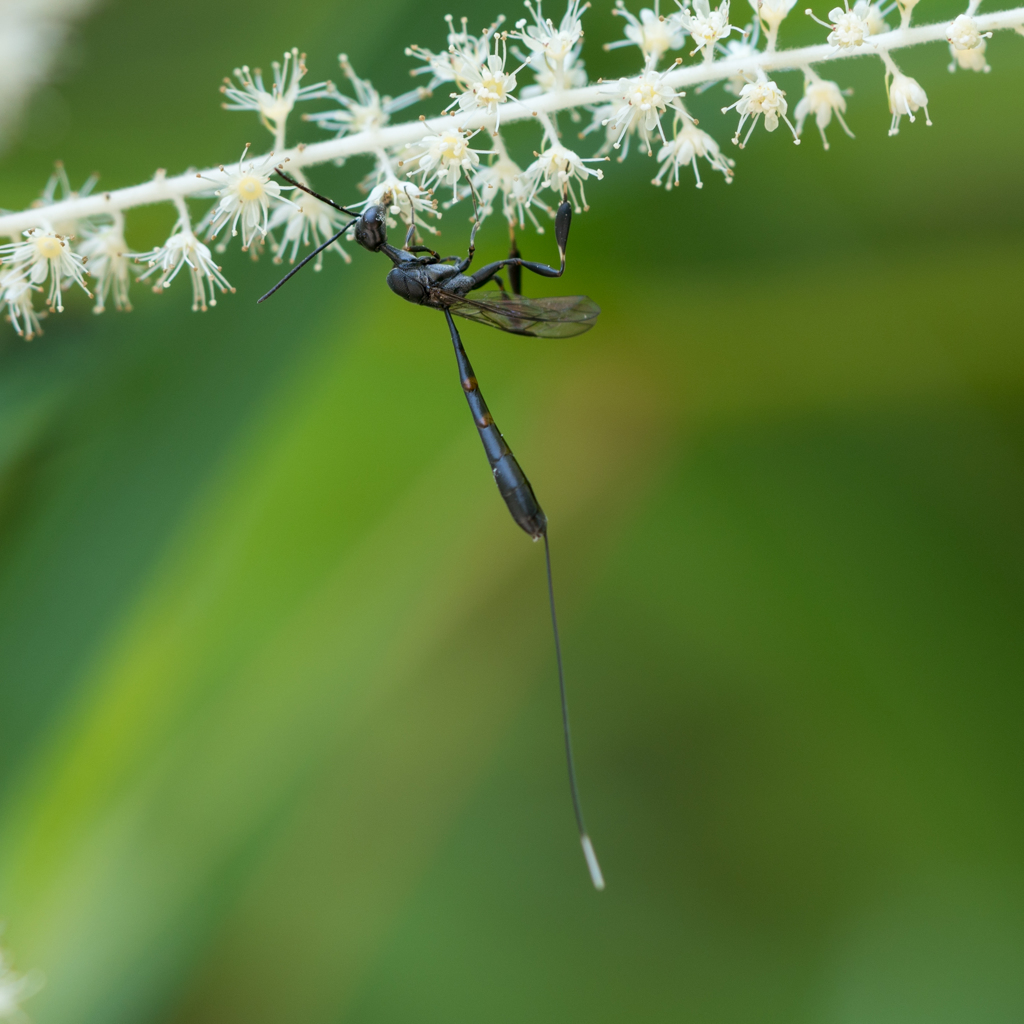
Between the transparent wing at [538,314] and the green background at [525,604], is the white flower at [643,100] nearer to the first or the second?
the transparent wing at [538,314]

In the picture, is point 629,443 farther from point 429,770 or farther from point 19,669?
point 19,669

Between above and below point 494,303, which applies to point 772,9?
above

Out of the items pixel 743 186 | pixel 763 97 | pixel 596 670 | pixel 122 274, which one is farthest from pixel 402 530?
pixel 763 97

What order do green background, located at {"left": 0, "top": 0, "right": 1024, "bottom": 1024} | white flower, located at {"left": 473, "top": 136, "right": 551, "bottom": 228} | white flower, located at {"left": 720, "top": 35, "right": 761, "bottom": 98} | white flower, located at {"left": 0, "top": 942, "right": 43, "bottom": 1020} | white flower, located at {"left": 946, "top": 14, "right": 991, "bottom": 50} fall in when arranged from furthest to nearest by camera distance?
1. green background, located at {"left": 0, "top": 0, "right": 1024, "bottom": 1024}
2. white flower, located at {"left": 0, "top": 942, "right": 43, "bottom": 1020}
3. white flower, located at {"left": 473, "top": 136, "right": 551, "bottom": 228}
4. white flower, located at {"left": 720, "top": 35, "right": 761, "bottom": 98}
5. white flower, located at {"left": 946, "top": 14, "right": 991, "bottom": 50}

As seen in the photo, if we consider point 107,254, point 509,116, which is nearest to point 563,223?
point 509,116

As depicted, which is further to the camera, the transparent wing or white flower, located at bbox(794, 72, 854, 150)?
the transparent wing

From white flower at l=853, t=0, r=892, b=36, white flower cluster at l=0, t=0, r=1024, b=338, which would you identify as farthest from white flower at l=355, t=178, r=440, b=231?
white flower at l=853, t=0, r=892, b=36

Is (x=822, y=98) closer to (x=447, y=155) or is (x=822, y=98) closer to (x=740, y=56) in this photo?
(x=740, y=56)

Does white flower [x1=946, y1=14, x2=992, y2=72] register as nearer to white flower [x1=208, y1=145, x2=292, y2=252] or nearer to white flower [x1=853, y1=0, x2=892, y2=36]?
white flower [x1=853, y1=0, x2=892, y2=36]
